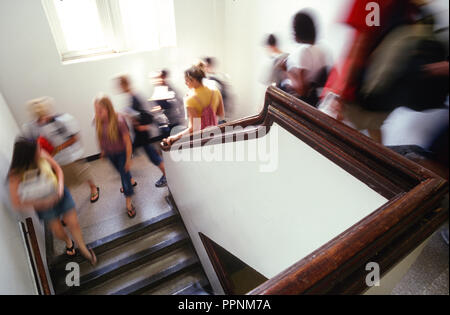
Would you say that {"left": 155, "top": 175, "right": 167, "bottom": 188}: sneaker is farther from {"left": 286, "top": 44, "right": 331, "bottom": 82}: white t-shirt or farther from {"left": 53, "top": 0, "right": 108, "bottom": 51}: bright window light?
→ {"left": 286, "top": 44, "right": 331, "bottom": 82}: white t-shirt

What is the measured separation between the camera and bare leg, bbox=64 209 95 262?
3334 mm

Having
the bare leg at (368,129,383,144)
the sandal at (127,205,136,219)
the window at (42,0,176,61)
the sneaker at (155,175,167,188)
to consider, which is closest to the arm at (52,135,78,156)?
the sandal at (127,205,136,219)

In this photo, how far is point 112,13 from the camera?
4.96m

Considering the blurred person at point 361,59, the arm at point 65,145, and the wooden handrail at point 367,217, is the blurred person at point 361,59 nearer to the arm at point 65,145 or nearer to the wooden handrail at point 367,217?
the wooden handrail at point 367,217

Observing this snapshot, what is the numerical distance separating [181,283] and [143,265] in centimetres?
63

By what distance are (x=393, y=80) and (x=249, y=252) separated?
198 centimetres

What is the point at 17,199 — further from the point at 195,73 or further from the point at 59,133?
the point at 195,73

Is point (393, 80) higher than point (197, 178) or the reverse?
higher

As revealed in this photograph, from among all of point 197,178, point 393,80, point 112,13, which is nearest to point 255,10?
point 112,13

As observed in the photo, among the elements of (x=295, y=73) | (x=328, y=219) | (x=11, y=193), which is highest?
(x=295, y=73)

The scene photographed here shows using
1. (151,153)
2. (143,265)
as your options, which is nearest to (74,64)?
(151,153)

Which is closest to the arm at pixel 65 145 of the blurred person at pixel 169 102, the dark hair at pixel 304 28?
the blurred person at pixel 169 102

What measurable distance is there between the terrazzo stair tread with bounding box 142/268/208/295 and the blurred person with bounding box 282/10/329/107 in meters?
2.99
